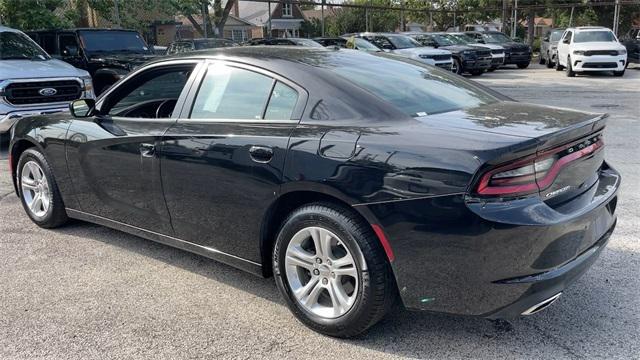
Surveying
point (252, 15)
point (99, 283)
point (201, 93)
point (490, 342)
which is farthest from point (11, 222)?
point (252, 15)

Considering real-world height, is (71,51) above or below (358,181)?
above

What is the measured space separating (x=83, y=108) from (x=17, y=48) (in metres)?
6.34

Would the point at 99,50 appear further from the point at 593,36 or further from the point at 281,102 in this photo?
the point at 593,36

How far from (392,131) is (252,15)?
188 ft

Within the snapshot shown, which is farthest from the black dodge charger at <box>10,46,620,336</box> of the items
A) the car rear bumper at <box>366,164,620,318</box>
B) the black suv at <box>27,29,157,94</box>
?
the black suv at <box>27,29,157,94</box>

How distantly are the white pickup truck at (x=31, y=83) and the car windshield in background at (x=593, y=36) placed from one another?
17.8 meters

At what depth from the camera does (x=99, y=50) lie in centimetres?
1252

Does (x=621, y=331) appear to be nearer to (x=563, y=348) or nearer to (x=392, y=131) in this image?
(x=563, y=348)

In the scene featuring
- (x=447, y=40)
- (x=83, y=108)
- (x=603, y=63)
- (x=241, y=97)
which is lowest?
(x=603, y=63)

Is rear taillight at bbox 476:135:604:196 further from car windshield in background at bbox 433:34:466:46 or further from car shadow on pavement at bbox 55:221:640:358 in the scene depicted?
car windshield in background at bbox 433:34:466:46

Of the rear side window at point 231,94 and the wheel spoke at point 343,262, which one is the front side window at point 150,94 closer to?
the rear side window at point 231,94

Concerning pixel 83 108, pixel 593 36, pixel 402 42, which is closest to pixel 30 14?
pixel 402 42

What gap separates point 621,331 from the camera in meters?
3.15

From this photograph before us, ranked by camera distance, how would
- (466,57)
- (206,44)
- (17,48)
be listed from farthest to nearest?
(466,57)
(206,44)
(17,48)
